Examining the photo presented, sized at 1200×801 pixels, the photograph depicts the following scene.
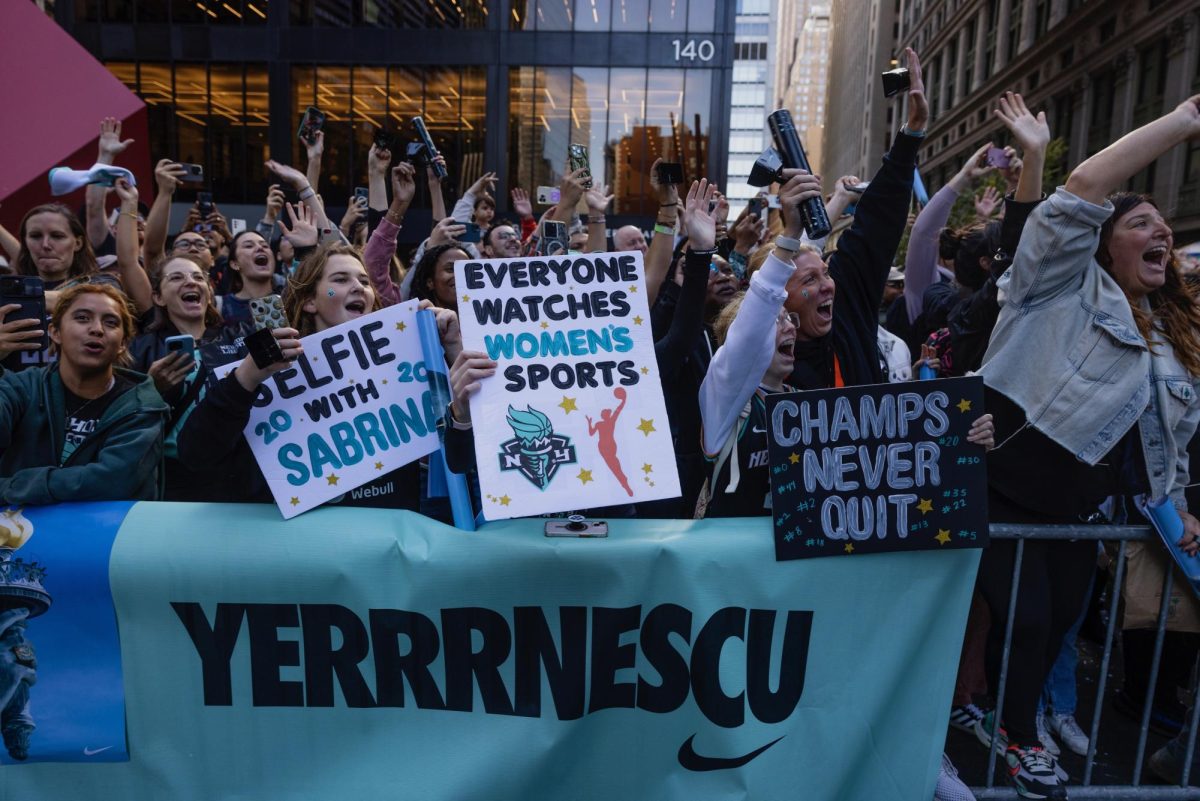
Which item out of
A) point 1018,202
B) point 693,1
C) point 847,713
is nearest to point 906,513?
point 847,713

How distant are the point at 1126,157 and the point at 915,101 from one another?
85cm

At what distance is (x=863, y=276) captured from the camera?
3.60 meters

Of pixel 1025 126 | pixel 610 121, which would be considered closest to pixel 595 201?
pixel 1025 126

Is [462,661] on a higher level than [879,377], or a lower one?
lower

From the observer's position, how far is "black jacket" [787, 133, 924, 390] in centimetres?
342

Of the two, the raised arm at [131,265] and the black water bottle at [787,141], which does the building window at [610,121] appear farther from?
the black water bottle at [787,141]

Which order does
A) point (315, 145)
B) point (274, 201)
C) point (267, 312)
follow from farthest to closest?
point (315, 145) → point (274, 201) → point (267, 312)

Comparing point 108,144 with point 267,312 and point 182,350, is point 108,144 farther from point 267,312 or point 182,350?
point 267,312

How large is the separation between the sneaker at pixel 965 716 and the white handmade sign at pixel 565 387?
2.28m

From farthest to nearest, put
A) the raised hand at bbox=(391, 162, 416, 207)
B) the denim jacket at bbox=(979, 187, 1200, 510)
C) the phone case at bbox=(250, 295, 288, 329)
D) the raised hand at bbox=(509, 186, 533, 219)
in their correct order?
the raised hand at bbox=(509, 186, 533, 219) < the raised hand at bbox=(391, 162, 416, 207) < the denim jacket at bbox=(979, 187, 1200, 510) < the phone case at bbox=(250, 295, 288, 329)

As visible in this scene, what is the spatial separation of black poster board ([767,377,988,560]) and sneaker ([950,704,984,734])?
163 centimetres

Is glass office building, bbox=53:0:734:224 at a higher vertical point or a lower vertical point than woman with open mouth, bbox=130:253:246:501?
higher

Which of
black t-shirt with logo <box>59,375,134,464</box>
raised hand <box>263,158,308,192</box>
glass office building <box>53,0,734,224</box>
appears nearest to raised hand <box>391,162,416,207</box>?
raised hand <box>263,158,308,192</box>

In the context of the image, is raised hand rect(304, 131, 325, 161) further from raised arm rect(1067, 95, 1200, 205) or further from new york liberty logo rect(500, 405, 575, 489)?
raised arm rect(1067, 95, 1200, 205)
